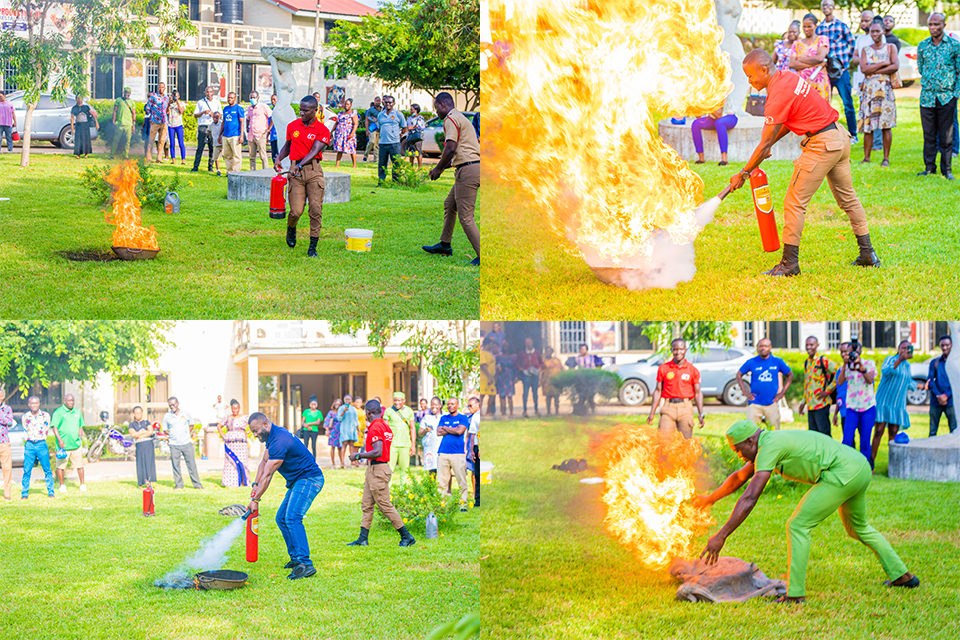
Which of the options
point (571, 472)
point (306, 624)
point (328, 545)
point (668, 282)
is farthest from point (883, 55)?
point (306, 624)

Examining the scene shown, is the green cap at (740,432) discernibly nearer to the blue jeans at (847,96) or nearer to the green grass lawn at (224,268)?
the green grass lawn at (224,268)

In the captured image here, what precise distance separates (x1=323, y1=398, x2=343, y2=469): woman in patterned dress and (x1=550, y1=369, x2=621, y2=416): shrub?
3.56 metres

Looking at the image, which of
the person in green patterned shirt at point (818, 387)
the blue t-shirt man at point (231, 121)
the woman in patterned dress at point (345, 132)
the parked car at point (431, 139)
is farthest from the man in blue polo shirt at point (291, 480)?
the parked car at point (431, 139)

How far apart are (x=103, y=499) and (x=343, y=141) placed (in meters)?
9.99

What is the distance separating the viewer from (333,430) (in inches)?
472

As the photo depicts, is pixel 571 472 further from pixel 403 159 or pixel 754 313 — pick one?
pixel 403 159

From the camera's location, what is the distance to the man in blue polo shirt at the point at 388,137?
16.0 m

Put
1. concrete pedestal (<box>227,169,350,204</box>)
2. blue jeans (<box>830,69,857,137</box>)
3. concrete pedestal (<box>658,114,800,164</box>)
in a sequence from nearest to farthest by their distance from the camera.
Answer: concrete pedestal (<box>658,114,800,164</box>) → blue jeans (<box>830,69,857,137</box>) → concrete pedestal (<box>227,169,350,204</box>)

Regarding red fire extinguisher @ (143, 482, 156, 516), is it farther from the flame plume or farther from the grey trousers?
the flame plume

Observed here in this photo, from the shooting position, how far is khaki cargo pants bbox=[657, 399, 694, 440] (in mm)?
8430

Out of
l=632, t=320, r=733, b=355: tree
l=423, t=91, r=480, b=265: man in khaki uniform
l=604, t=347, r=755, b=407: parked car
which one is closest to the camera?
l=423, t=91, r=480, b=265: man in khaki uniform

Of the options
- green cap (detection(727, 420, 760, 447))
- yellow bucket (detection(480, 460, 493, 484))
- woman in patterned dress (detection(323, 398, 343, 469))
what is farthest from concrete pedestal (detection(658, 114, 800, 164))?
green cap (detection(727, 420, 760, 447))

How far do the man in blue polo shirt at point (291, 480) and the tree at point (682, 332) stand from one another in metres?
4.25

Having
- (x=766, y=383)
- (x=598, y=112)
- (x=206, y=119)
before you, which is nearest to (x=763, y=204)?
(x=598, y=112)
